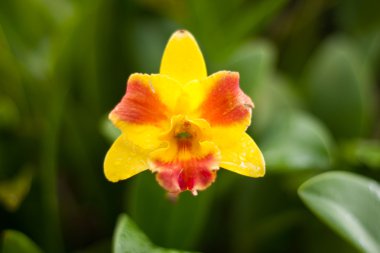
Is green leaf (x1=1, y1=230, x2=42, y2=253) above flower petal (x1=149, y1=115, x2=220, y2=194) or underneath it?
underneath

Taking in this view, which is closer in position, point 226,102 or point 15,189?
point 226,102

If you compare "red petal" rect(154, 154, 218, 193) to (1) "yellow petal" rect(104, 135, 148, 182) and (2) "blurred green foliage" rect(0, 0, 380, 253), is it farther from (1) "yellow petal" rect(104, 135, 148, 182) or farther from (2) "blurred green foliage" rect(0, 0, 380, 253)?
(2) "blurred green foliage" rect(0, 0, 380, 253)

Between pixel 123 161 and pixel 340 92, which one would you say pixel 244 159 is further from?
pixel 340 92

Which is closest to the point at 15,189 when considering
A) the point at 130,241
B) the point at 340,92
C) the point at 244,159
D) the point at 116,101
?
the point at 116,101

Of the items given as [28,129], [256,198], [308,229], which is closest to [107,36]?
[28,129]

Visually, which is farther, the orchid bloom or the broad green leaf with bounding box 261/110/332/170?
the broad green leaf with bounding box 261/110/332/170

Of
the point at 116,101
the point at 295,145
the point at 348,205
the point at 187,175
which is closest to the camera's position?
the point at 187,175

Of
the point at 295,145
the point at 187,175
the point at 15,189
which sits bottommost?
the point at 15,189

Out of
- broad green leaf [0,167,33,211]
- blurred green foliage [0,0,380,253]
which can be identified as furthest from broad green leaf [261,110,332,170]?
broad green leaf [0,167,33,211]
